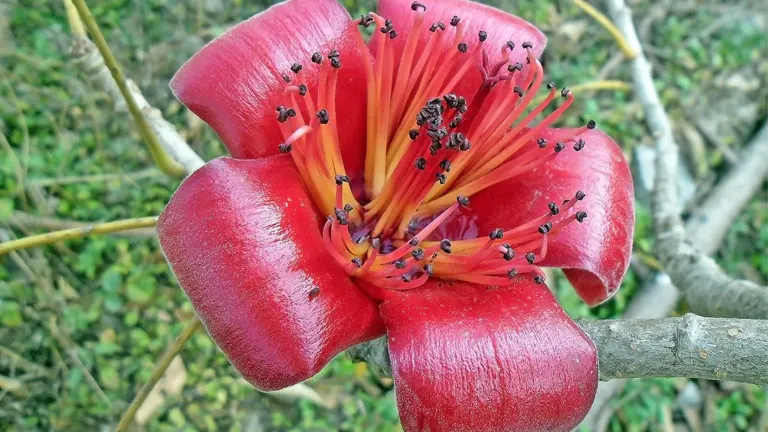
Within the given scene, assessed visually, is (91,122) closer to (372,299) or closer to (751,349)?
(372,299)

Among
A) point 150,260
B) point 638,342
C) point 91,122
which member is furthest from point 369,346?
point 91,122

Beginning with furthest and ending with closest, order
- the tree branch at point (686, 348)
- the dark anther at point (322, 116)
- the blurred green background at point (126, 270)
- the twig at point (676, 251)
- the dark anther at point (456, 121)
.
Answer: the blurred green background at point (126, 270) < the twig at point (676, 251) < the dark anther at point (456, 121) < the dark anther at point (322, 116) < the tree branch at point (686, 348)

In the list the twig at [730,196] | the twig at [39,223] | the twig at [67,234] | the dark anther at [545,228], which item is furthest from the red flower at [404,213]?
the twig at [730,196]

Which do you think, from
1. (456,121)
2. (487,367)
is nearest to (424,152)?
Result: (456,121)

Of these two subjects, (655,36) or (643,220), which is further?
(655,36)

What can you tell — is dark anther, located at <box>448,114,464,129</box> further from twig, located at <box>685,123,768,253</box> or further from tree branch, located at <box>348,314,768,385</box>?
twig, located at <box>685,123,768,253</box>

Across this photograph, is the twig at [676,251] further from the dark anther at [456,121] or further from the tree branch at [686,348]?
the dark anther at [456,121]

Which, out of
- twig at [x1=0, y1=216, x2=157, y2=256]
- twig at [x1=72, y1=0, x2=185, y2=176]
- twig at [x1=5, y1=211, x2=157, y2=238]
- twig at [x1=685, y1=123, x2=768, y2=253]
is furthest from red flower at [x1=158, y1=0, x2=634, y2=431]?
twig at [x1=685, y1=123, x2=768, y2=253]
